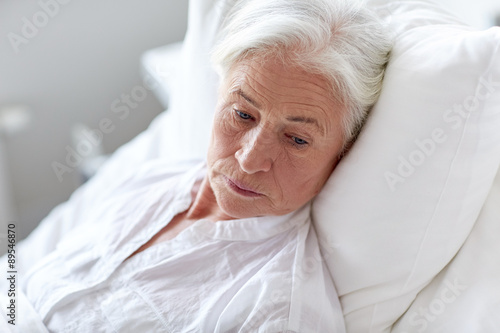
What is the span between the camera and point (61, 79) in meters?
1.97

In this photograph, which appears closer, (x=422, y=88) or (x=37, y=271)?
(x=422, y=88)

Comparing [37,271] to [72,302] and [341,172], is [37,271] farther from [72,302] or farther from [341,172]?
[341,172]

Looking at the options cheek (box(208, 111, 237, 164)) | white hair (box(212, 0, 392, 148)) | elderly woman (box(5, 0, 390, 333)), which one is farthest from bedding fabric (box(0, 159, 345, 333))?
white hair (box(212, 0, 392, 148))

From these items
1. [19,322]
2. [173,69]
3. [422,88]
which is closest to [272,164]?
[422,88]

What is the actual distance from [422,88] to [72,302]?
75 cm

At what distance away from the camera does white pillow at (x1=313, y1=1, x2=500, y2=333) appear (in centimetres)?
89

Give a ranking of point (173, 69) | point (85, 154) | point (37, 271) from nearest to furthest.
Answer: point (37, 271) < point (173, 69) < point (85, 154)

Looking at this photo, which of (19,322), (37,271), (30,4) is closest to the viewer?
(19,322)

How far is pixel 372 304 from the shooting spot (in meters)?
0.99

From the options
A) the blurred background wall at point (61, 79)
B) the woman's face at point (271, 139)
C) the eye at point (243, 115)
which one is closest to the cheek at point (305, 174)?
the woman's face at point (271, 139)

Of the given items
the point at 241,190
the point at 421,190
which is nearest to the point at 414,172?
the point at 421,190

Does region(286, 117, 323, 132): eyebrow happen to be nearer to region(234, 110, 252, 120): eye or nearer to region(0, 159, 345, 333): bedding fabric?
region(234, 110, 252, 120): eye

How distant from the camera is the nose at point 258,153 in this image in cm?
95

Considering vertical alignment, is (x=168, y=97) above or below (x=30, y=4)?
below
